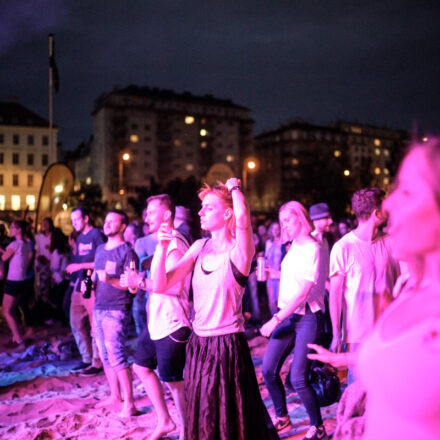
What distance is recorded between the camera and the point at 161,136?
266 feet

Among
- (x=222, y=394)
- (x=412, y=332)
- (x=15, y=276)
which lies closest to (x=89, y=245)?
(x=15, y=276)

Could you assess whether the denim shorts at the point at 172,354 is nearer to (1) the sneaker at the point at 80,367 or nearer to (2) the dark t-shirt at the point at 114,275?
(2) the dark t-shirt at the point at 114,275

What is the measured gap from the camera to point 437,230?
150 cm

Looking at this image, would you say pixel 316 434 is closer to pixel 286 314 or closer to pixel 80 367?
pixel 286 314

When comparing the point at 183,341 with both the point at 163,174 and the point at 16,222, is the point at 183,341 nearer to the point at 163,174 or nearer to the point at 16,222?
the point at 16,222

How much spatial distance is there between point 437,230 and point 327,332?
11.1 ft

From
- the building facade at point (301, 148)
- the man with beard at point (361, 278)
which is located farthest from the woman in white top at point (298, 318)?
the building facade at point (301, 148)

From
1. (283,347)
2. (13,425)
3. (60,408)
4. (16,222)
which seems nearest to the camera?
(283,347)

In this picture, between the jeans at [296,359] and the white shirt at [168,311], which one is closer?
the white shirt at [168,311]

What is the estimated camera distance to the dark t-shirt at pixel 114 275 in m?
5.43

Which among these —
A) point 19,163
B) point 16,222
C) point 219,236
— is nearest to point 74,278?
point 16,222

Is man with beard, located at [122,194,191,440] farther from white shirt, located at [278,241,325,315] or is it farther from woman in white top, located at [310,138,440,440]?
woman in white top, located at [310,138,440,440]

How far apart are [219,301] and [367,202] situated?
71.4 inches

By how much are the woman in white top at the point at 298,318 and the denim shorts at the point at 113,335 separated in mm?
1635
